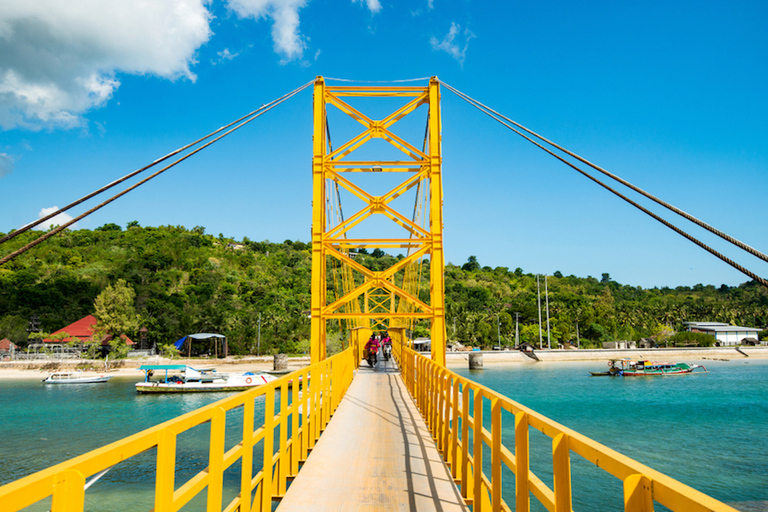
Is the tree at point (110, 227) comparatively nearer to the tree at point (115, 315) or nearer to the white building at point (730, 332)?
the tree at point (115, 315)

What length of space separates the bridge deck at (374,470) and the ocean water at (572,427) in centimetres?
773

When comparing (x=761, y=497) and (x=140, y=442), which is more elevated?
(x=140, y=442)

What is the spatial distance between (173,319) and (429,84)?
5805 centimetres

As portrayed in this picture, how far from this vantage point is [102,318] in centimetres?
5609

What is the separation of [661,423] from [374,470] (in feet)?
85.2

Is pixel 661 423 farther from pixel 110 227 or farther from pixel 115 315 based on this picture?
pixel 110 227

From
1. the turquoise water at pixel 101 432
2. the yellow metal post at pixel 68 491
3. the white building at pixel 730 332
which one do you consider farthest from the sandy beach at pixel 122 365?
the white building at pixel 730 332

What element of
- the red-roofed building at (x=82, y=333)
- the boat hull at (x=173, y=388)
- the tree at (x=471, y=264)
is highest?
the tree at (x=471, y=264)

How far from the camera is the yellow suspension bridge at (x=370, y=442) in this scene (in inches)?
66.2

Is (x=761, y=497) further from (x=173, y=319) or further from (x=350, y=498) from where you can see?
(x=173, y=319)

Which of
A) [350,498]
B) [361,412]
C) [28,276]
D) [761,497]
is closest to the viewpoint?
[350,498]

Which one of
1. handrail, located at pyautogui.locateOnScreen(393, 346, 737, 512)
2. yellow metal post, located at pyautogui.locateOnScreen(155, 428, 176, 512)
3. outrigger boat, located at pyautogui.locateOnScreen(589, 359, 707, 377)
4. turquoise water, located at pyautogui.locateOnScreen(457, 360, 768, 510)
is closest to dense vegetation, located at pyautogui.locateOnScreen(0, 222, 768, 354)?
outrigger boat, located at pyautogui.locateOnScreen(589, 359, 707, 377)

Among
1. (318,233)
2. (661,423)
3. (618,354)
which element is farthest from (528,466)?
(618,354)

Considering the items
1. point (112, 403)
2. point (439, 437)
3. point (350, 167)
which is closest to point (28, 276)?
point (112, 403)
